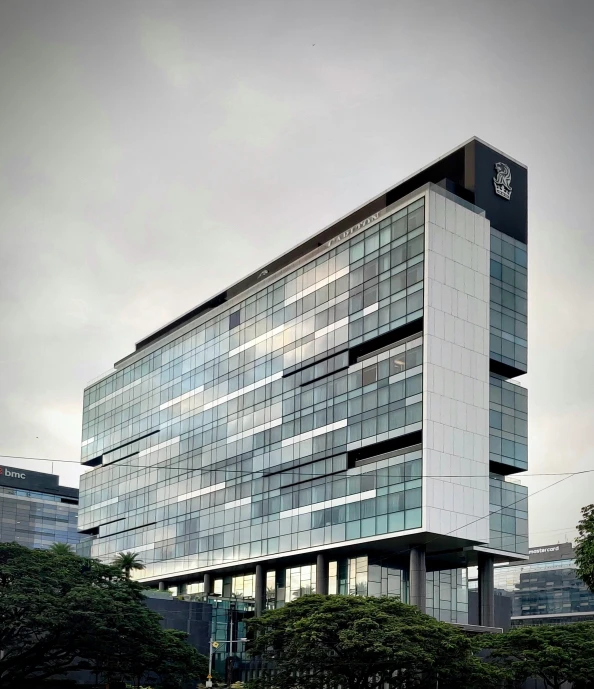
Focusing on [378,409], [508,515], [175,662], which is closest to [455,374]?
[378,409]

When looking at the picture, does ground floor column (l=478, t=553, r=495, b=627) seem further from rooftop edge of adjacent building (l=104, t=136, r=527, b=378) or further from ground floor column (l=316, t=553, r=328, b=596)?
rooftop edge of adjacent building (l=104, t=136, r=527, b=378)

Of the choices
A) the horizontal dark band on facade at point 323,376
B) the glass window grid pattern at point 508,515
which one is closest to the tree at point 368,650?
the glass window grid pattern at point 508,515

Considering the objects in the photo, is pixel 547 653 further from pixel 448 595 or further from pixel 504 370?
pixel 504 370

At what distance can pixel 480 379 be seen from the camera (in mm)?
86750

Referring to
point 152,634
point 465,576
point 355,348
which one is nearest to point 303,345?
point 355,348

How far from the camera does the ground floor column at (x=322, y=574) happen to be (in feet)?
294

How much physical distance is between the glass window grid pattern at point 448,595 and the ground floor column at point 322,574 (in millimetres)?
9328

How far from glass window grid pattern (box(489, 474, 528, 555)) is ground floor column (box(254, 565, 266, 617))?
25219mm

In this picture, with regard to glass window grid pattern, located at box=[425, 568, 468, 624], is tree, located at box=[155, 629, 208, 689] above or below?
below

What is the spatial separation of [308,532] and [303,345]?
18.1 metres

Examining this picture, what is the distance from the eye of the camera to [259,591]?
98688 mm

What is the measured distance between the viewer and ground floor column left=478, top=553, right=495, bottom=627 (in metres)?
86.2

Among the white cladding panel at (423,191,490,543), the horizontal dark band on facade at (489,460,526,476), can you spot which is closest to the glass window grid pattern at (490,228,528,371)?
the white cladding panel at (423,191,490,543)

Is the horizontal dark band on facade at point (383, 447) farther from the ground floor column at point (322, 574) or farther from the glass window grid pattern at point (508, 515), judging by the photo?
the ground floor column at point (322, 574)
